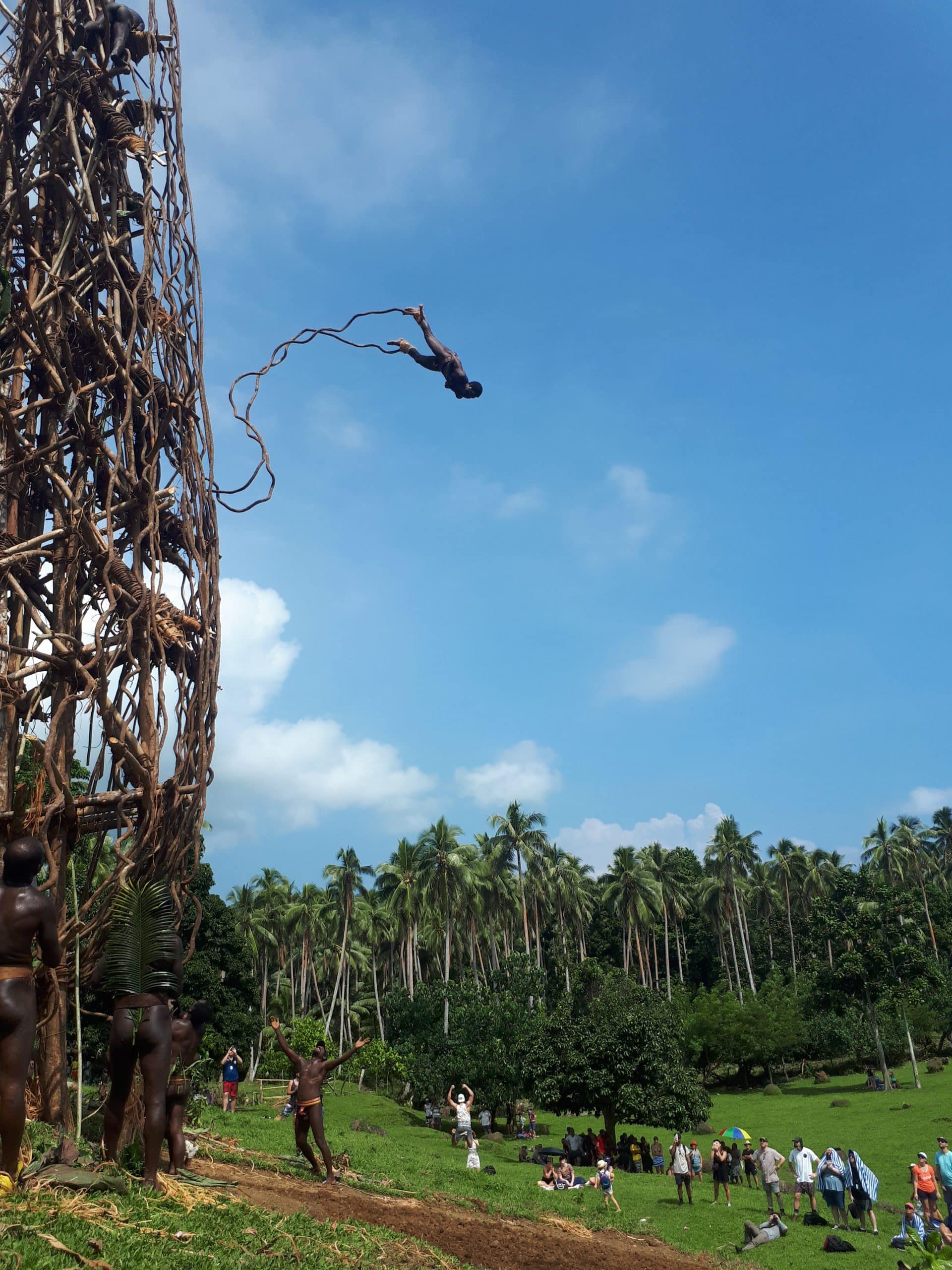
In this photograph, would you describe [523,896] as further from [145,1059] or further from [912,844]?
[145,1059]

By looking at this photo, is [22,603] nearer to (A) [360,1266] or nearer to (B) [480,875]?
(A) [360,1266]

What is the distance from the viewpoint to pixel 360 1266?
22.2 ft

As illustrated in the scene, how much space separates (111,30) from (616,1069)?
28.5 meters

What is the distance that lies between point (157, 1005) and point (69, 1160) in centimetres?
115

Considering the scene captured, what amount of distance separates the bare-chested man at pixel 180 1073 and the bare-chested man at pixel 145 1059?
91 centimetres

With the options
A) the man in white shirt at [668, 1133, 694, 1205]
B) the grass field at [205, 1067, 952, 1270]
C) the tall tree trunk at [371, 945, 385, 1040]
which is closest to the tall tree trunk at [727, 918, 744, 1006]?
the grass field at [205, 1067, 952, 1270]

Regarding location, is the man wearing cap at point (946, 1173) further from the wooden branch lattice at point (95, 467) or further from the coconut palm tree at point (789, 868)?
the coconut palm tree at point (789, 868)

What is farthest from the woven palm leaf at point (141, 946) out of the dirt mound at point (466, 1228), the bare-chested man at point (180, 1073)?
the dirt mound at point (466, 1228)

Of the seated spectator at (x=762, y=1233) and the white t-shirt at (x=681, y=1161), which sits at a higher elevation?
the white t-shirt at (x=681, y=1161)

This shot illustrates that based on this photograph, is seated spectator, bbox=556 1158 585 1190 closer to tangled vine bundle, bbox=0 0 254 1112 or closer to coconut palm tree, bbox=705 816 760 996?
tangled vine bundle, bbox=0 0 254 1112

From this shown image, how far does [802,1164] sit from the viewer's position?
55.9 feet

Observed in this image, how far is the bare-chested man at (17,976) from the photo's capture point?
571 centimetres

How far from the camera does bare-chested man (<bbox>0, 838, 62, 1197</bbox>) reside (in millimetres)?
5715

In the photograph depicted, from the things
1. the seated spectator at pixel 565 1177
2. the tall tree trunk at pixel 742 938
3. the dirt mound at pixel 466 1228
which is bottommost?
Answer: the seated spectator at pixel 565 1177
